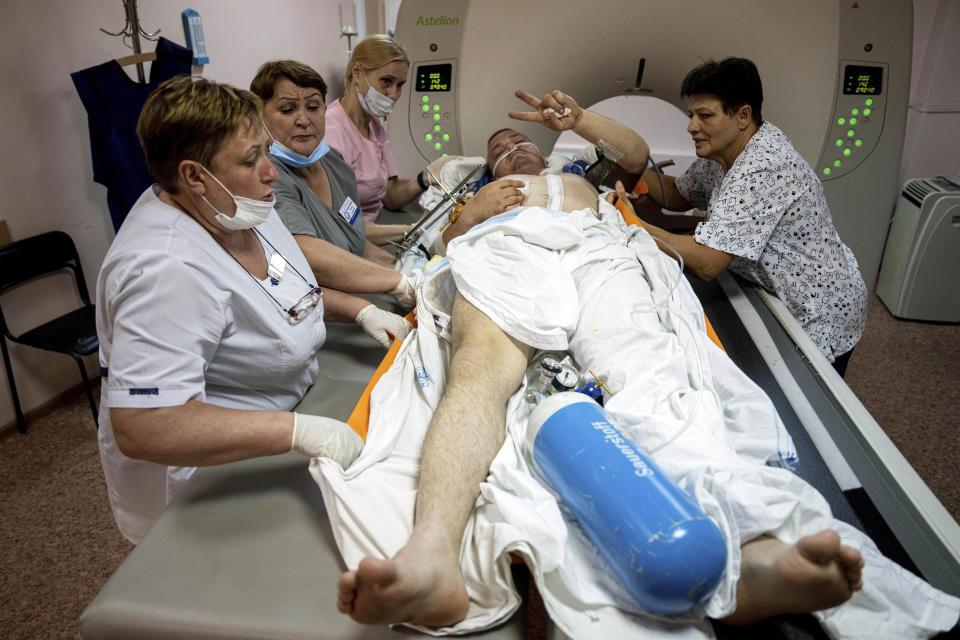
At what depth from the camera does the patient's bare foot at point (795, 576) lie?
722mm

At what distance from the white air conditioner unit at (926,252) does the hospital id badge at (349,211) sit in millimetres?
2746

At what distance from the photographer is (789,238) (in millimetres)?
1734

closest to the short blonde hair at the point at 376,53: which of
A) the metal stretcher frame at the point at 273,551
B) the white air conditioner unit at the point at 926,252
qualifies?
the metal stretcher frame at the point at 273,551

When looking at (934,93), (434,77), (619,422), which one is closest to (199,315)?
(619,422)

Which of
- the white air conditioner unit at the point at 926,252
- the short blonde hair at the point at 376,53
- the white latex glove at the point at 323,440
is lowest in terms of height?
the white air conditioner unit at the point at 926,252

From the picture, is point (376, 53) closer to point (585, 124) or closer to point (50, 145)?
point (585, 124)

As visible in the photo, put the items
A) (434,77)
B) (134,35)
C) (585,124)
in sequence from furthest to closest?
(434,77), (134,35), (585,124)

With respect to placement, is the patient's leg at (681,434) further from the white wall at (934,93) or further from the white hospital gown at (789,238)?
the white wall at (934,93)

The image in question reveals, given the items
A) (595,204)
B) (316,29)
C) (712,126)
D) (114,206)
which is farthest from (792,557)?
(316,29)

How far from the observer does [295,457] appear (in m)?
1.15

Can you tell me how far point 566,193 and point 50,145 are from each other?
73.3 inches

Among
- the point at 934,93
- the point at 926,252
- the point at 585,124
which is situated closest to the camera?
the point at 585,124

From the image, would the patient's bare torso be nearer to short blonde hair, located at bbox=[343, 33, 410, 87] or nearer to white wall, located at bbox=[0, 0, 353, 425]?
short blonde hair, located at bbox=[343, 33, 410, 87]

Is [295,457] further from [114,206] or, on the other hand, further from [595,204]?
[114,206]
